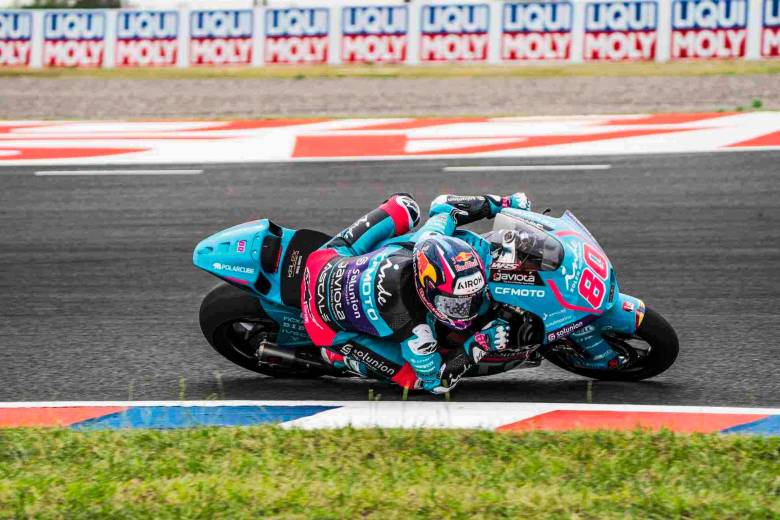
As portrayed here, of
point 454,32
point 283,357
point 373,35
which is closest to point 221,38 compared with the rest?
point 373,35

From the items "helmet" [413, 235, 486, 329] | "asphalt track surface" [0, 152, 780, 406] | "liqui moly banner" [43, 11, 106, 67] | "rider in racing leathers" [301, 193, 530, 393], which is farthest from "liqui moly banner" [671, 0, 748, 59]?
"helmet" [413, 235, 486, 329]

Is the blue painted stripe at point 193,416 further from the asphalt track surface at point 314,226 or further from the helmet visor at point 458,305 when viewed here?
the helmet visor at point 458,305

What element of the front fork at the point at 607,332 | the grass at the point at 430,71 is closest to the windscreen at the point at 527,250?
the front fork at the point at 607,332

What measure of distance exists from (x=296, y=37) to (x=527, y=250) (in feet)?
43.8

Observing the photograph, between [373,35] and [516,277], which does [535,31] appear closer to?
[373,35]

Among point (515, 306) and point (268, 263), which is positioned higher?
point (268, 263)

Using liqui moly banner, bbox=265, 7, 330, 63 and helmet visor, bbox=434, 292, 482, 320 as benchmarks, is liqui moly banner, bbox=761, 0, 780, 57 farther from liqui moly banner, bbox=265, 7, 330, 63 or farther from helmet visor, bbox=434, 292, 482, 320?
helmet visor, bbox=434, 292, 482, 320

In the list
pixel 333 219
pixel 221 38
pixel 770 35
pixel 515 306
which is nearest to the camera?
pixel 515 306

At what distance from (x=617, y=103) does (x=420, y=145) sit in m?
3.73

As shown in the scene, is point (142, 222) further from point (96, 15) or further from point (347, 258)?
point (96, 15)

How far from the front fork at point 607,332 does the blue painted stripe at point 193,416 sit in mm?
1386

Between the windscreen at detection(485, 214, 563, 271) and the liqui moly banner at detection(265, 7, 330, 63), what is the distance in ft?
42.7

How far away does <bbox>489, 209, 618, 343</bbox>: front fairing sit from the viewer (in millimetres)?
5203

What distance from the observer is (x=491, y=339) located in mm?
5352
